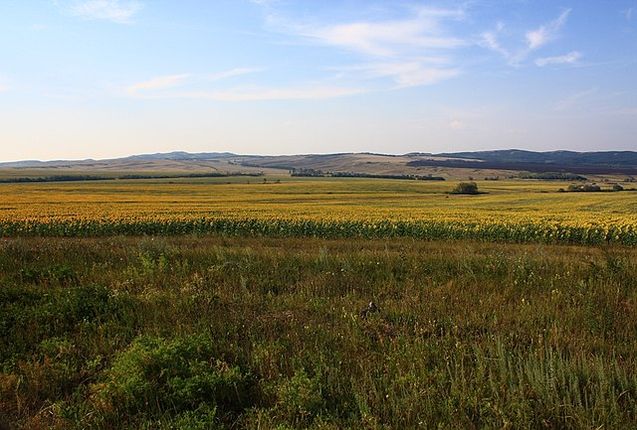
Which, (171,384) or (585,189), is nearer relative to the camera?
(171,384)

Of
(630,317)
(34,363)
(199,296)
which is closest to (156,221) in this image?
(199,296)

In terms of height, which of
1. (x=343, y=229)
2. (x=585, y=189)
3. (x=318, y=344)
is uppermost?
(x=318, y=344)

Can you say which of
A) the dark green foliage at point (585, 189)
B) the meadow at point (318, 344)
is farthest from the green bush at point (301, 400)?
the dark green foliage at point (585, 189)

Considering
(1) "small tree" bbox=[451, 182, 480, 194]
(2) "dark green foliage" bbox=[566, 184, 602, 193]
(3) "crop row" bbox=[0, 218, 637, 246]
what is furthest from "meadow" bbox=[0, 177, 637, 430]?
(2) "dark green foliage" bbox=[566, 184, 602, 193]

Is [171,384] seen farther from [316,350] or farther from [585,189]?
[585,189]

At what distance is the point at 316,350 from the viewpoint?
235 inches

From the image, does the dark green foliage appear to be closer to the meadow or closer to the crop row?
the crop row

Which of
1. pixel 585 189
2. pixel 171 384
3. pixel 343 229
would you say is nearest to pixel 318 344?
pixel 171 384

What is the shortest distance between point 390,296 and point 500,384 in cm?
372

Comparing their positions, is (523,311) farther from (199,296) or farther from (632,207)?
(632,207)

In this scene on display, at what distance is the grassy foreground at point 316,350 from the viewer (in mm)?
4586

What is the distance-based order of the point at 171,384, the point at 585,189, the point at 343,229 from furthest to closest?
the point at 585,189 → the point at 343,229 → the point at 171,384

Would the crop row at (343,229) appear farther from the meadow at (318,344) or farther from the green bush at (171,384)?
the green bush at (171,384)

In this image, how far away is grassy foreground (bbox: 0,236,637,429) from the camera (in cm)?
459
